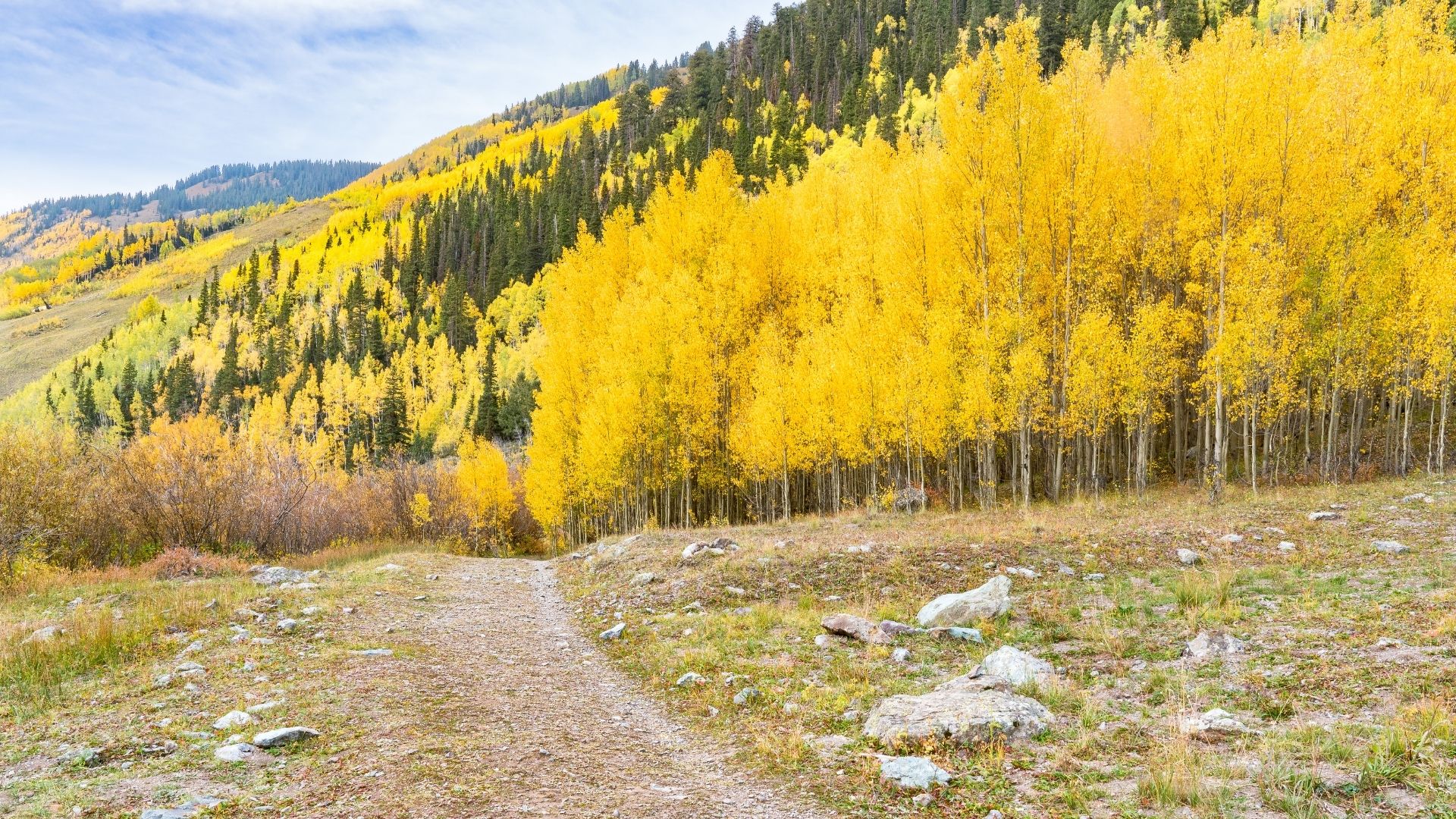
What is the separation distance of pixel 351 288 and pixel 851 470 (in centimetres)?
13571

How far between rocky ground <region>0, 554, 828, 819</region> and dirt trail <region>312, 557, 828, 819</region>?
0.09ft

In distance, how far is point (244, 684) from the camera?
8.88 m

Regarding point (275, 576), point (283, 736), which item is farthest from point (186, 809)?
point (275, 576)

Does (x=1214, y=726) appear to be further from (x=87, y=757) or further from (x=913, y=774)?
(x=87, y=757)

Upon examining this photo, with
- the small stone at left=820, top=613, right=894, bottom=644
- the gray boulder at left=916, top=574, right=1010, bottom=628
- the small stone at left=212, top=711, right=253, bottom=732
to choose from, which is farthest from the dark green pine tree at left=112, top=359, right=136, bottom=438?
the gray boulder at left=916, top=574, right=1010, bottom=628

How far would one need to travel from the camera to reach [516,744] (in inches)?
284

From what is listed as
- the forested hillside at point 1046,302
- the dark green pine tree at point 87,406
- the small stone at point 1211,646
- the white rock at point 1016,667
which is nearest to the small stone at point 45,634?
the white rock at point 1016,667

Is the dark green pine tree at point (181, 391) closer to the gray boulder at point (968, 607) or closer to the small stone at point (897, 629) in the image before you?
the small stone at point (897, 629)

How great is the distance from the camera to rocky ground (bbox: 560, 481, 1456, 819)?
5.28 metres

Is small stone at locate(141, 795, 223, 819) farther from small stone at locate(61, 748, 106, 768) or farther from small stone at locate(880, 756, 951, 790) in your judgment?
small stone at locate(880, 756, 951, 790)

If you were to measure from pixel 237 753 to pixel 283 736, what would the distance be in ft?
1.43

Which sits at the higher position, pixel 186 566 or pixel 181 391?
pixel 181 391

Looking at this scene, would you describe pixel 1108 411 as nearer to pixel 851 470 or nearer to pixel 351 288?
pixel 851 470

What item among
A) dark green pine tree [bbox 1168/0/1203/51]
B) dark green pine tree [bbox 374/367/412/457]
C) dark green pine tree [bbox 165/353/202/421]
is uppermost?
dark green pine tree [bbox 1168/0/1203/51]
